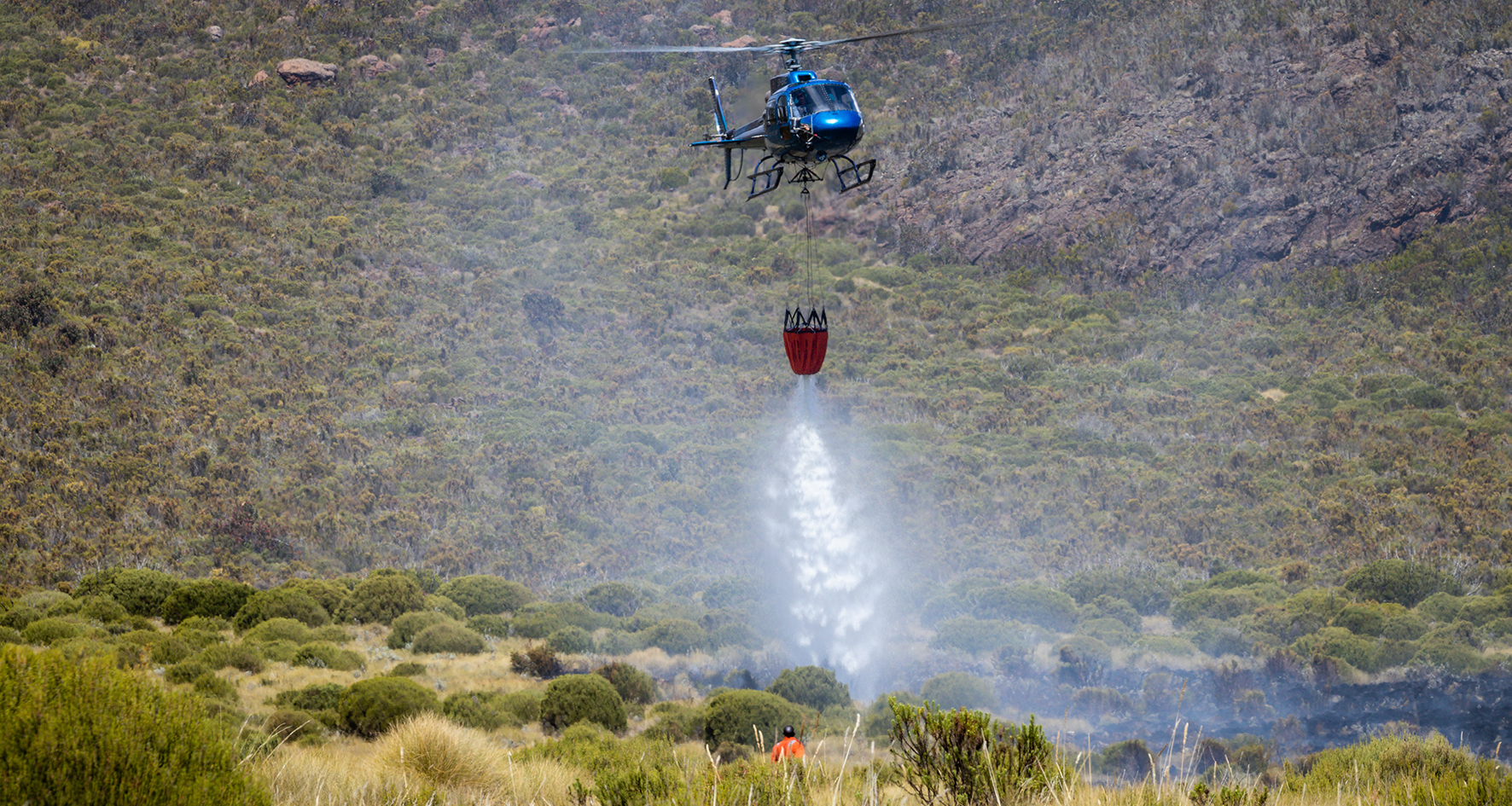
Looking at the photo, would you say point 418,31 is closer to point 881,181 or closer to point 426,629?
point 881,181

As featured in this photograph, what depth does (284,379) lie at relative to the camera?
205 feet

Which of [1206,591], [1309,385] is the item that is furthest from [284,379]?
[1309,385]

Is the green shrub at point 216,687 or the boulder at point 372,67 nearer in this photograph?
the green shrub at point 216,687

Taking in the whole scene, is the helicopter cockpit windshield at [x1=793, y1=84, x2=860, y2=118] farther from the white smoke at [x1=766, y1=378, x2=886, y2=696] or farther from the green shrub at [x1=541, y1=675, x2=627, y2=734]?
the white smoke at [x1=766, y1=378, x2=886, y2=696]

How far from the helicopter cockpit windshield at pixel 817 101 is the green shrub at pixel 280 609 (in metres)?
28.1

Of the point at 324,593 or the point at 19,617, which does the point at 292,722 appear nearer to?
the point at 19,617

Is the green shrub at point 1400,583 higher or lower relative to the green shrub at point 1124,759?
higher

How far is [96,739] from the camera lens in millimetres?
5980

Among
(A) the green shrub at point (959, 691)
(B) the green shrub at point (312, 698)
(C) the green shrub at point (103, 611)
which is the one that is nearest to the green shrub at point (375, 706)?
(B) the green shrub at point (312, 698)

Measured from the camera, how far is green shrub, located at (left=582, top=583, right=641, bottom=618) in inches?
2080

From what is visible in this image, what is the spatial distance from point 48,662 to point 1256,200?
78740 millimetres

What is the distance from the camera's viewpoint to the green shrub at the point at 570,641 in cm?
4272

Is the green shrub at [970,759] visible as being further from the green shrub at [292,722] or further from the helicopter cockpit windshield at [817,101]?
the green shrub at [292,722]

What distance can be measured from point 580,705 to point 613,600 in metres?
22.9
